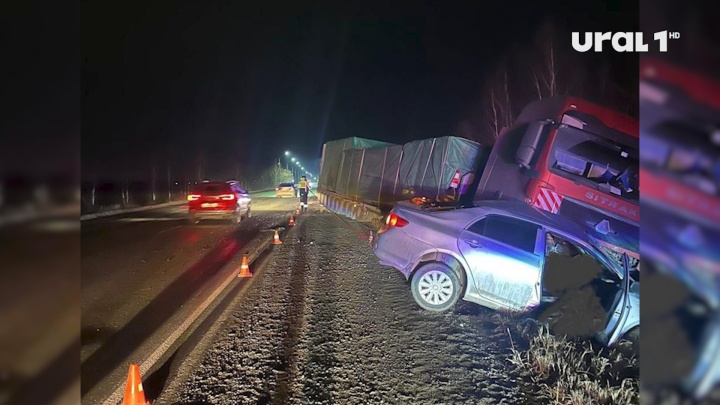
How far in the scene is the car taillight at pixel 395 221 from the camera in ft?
19.2

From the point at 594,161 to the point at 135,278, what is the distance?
318 inches

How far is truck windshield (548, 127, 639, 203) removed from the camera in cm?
745

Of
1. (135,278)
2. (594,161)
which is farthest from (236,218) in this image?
(594,161)

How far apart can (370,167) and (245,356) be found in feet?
38.9

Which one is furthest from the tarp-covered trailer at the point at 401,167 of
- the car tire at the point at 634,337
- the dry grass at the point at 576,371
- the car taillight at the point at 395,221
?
the dry grass at the point at 576,371

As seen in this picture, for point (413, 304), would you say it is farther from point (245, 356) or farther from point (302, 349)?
point (245, 356)

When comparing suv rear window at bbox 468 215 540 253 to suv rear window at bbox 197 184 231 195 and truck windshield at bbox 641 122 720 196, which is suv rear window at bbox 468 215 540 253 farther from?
suv rear window at bbox 197 184 231 195

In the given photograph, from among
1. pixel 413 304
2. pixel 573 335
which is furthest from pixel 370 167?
pixel 573 335

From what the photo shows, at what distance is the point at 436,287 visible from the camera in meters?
5.46

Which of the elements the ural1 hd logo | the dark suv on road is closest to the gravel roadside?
the ural1 hd logo

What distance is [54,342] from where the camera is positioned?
2.52 meters

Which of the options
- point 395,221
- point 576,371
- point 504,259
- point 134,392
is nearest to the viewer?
point 134,392

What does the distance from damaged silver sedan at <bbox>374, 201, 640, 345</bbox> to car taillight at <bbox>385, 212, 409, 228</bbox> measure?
93mm

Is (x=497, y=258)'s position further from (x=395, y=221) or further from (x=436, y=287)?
(x=395, y=221)
